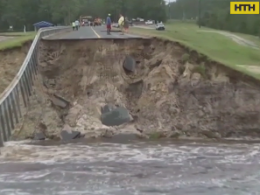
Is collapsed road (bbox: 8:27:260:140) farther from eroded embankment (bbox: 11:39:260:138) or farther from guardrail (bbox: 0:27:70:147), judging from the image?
guardrail (bbox: 0:27:70:147)

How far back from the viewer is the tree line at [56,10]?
135 meters

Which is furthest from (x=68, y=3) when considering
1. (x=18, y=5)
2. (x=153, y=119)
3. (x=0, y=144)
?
(x=0, y=144)

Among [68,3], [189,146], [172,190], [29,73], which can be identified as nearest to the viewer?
[172,190]

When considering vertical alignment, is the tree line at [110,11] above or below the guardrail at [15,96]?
below

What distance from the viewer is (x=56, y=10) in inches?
5305

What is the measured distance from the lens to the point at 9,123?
76.0 feet

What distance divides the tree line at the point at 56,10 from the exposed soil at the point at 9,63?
94.0 meters

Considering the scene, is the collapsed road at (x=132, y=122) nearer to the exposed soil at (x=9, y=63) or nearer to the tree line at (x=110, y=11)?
the exposed soil at (x=9, y=63)

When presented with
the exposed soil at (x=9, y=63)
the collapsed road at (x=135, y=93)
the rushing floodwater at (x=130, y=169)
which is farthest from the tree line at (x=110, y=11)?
the rushing floodwater at (x=130, y=169)

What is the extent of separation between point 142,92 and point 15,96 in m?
13.2

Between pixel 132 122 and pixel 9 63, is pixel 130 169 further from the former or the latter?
pixel 9 63

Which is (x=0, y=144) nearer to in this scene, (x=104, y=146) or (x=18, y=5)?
(x=104, y=146)

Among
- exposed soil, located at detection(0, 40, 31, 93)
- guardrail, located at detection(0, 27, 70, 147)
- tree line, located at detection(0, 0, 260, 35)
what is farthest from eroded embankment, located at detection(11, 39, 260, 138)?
tree line, located at detection(0, 0, 260, 35)

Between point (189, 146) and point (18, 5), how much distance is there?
11681cm
